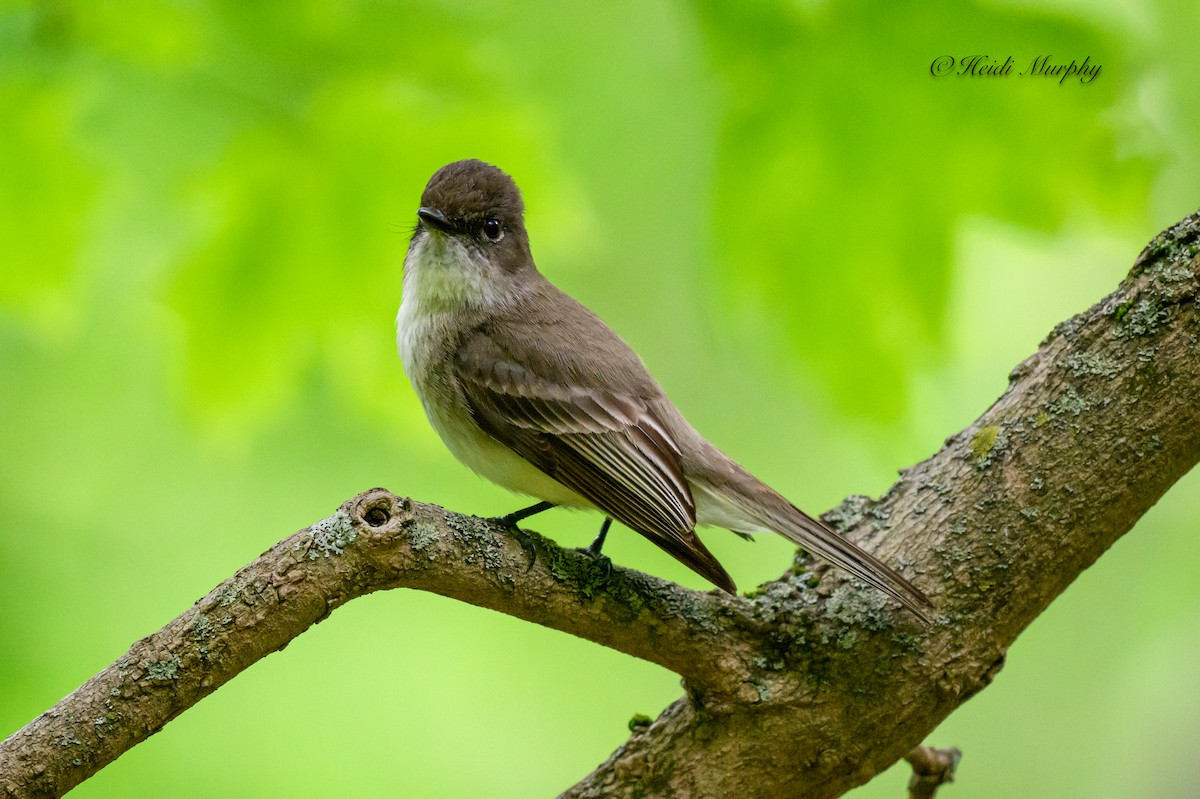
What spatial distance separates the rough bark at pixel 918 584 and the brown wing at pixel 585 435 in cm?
27

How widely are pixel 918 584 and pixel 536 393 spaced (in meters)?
1.21

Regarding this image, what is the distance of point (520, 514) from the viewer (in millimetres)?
3295

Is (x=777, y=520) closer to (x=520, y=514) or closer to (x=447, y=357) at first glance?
(x=520, y=514)

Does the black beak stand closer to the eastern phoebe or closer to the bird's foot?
the eastern phoebe

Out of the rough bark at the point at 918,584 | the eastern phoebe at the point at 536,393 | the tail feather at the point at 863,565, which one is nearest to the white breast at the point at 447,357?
the eastern phoebe at the point at 536,393

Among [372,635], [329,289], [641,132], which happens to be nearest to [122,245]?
[329,289]

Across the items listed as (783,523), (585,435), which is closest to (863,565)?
(783,523)

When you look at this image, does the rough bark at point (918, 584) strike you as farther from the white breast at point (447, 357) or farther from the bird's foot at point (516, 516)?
the white breast at point (447, 357)

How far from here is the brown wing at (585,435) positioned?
3193mm

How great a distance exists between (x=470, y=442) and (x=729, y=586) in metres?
1.07

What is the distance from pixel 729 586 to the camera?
2861 millimetres

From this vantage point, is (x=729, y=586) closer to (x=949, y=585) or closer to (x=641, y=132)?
(x=949, y=585)

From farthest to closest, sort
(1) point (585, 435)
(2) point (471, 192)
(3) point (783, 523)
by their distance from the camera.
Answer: (2) point (471, 192) < (1) point (585, 435) < (3) point (783, 523)
